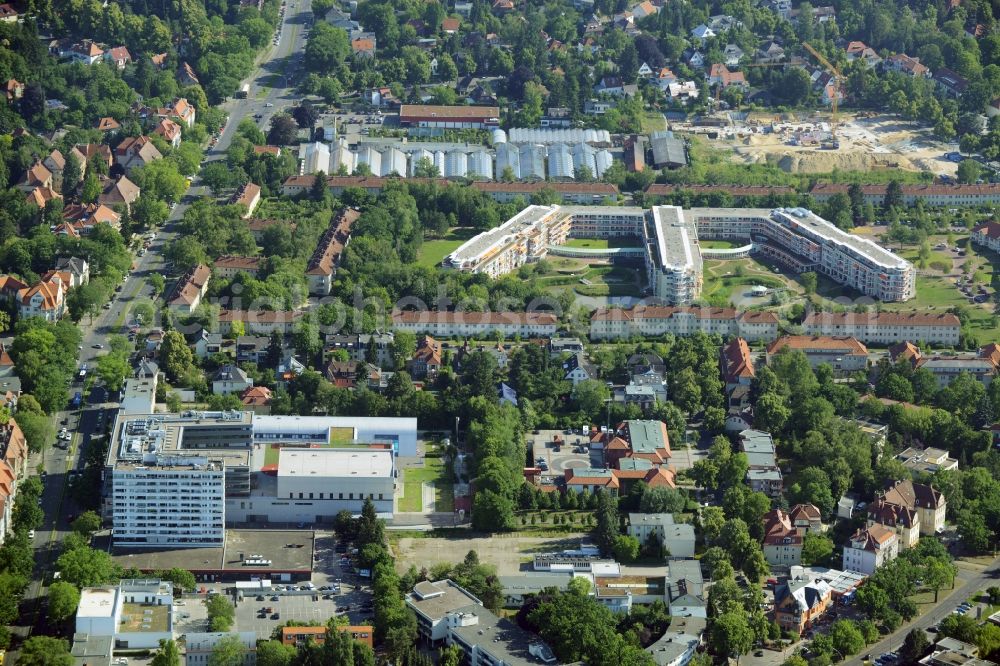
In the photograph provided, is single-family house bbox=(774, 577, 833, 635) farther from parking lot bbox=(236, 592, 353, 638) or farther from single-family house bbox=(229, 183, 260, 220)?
single-family house bbox=(229, 183, 260, 220)

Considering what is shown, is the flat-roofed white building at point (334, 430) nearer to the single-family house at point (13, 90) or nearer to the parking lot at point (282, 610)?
the parking lot at point (282, 610)

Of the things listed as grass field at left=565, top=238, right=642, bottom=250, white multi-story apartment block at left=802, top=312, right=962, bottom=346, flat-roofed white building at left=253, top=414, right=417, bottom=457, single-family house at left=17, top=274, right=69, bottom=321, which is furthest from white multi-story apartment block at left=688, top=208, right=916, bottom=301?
single-family house at left=17, top=274, right=69, bottom=321

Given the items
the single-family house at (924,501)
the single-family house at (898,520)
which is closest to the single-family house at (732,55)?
the single-family house at (924,501)

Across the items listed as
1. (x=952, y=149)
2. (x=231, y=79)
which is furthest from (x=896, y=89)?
(x=231, y=79)

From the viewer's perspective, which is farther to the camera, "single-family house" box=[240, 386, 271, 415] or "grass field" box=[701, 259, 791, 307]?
"grass field" box=[701, 259, 791, 307]

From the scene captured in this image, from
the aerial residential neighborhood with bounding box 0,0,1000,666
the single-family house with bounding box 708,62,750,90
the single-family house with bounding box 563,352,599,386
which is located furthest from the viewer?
the single-family house with bounding box 708,62,750,90

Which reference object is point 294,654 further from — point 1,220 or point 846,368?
point 1,220

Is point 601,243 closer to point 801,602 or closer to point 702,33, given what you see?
point 702,33

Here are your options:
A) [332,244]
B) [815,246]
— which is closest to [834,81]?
[815,246]
